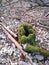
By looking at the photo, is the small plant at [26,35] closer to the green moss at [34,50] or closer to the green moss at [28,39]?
the green moss at [28,39]

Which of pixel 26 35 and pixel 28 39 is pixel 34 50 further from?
pixel 26 35

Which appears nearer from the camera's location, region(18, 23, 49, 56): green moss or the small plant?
region(18, 23, 49, 56): green moss

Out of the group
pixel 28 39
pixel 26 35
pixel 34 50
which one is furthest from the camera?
pixel 26 35

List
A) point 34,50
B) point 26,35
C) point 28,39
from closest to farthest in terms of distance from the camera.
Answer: point 34,50 → point 28,39 → point 26,35

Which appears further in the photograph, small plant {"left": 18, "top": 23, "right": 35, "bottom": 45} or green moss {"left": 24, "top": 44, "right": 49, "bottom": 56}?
small plant {"left": 18, "top": 23, "right": 35, "bottom": 45}

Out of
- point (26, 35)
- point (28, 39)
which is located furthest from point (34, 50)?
point (26, 35)

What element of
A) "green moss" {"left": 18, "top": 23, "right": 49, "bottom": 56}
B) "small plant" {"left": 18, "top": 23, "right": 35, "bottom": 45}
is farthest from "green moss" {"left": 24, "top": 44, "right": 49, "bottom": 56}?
"small plant" {"left": 18, "top": 23, "right": 35, "bottom": 45}

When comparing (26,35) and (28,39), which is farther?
(26,35)

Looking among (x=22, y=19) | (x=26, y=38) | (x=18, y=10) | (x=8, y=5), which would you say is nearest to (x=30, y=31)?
(x=26, y=38)

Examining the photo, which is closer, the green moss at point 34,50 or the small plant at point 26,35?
the green moss at point 34,50

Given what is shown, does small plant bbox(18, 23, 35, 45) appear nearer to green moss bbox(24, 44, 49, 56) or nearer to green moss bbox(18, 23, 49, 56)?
green moss bbox(18, 23, 49, 56)

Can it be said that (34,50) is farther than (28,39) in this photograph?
No

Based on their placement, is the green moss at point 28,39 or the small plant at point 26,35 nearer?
the green moss at point 28,39

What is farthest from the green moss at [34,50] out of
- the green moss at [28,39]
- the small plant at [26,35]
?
→ the small plant at [26,35]
